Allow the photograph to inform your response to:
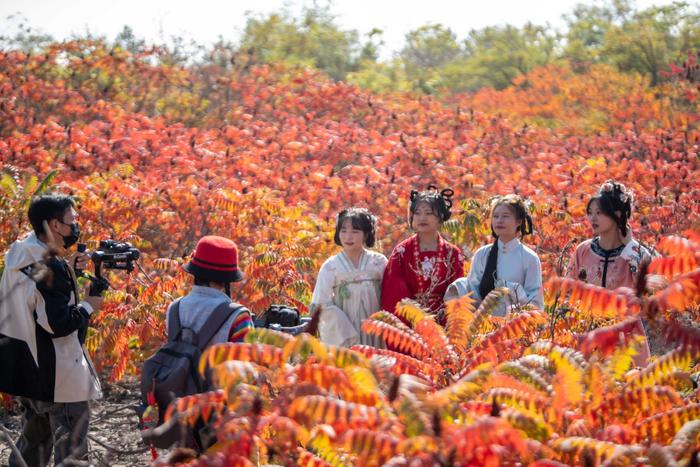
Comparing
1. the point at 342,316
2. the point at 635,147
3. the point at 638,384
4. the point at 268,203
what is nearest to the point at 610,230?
the point at 342,316

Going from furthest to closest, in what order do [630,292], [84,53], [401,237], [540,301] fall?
1. [84,53]
2. [401,237]
3. [540,301]
4. [630,292]

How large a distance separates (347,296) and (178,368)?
2.10 m

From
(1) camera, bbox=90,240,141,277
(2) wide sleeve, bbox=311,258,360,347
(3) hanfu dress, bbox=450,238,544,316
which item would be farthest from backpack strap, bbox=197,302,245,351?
(3) hanfu dress, bbox=450,238,544,316

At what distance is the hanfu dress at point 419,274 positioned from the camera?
607cm

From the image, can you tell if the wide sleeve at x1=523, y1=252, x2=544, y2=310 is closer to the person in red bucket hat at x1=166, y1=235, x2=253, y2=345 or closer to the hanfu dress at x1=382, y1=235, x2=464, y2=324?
the hanfu dress at x1=382, y1=235, x2=464, y2=324

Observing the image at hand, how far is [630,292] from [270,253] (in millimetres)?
4497

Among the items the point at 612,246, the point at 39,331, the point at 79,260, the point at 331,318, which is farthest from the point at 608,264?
the point at 39,331

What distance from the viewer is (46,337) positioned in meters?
4.82

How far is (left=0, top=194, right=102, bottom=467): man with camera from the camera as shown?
185 inches

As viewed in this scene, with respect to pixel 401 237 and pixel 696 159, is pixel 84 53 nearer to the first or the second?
pixel 401 237

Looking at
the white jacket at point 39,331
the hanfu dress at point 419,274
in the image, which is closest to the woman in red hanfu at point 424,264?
the hanfu dress at point 419,274

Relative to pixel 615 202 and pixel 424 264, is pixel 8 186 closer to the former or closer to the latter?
pixel 424 264

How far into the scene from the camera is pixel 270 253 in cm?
759

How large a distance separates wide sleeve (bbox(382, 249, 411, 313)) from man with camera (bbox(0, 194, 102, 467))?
1.92 m
